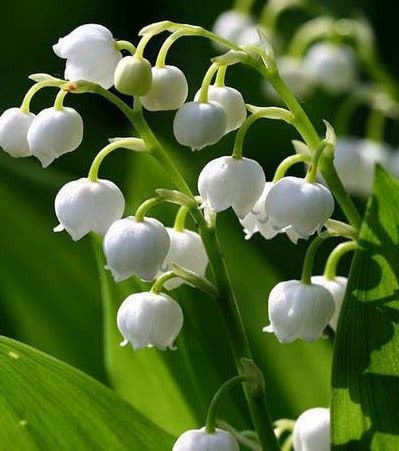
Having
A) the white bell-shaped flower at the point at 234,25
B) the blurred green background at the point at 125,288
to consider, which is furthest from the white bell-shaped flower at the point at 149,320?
the white bell-shaped flower at the point at 234,25

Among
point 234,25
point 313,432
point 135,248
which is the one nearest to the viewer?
point 135,248

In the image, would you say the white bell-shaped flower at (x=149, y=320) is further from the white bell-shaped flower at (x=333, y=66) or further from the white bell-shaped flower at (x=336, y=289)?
the white bell-shaped flower at (x=333, y=66)

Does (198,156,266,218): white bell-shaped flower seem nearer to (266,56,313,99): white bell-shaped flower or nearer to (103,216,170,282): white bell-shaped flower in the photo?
(103,216,170,282): white bell-shaped flower

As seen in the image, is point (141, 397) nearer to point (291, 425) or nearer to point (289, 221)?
point (291, 425)

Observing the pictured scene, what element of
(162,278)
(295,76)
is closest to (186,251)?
(162,278)

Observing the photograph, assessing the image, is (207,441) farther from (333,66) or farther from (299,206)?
(333,66)

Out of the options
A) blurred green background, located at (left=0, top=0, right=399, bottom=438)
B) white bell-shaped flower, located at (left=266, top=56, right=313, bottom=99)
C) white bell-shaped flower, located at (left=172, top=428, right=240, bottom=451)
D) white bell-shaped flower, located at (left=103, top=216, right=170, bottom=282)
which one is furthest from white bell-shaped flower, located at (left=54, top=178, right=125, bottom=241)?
white bell-shaped flower, located at (left=266, top=56, right=313, bottom=99)
